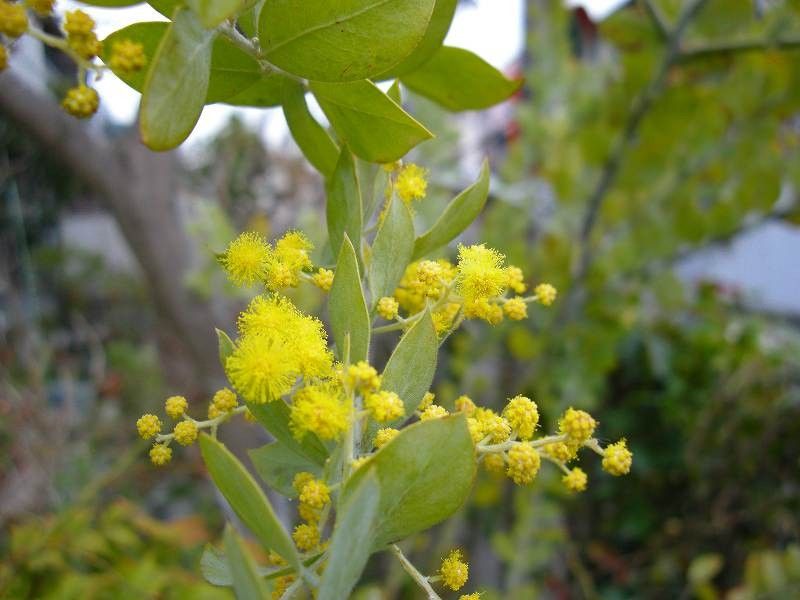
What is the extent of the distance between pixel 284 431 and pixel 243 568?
0.12 meters

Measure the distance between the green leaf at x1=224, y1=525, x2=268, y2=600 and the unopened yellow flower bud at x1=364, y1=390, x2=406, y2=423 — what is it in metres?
0.10

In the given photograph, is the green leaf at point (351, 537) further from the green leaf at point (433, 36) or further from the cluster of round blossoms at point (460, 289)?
the green leaf at point (433, 36)

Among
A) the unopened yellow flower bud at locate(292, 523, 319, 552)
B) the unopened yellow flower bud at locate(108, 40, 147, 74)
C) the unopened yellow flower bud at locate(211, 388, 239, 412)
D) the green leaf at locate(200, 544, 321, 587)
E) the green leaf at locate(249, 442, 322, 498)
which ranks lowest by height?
the green leaf at locate(200, 544, 321, 587)

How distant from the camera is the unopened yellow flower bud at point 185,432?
0.40 metres

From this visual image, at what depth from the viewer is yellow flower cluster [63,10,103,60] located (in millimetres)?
352

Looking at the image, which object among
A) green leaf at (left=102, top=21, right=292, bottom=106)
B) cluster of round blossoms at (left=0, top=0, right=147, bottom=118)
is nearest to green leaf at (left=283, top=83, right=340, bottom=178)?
green leaf at (left=102, top=21, right=292, bottom=106)

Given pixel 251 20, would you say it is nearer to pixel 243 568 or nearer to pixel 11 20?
pixel 11 20

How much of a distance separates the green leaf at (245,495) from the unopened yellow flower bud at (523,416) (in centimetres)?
16

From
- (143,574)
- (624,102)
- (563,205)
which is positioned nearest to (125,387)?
(143,574)

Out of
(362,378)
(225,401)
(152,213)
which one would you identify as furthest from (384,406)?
(152,213)

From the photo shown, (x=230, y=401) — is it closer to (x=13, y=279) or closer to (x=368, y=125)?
(x=368, y=125)

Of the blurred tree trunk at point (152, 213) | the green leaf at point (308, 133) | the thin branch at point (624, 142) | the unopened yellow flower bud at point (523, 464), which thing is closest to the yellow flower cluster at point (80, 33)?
the green leaf at point (308, 133)

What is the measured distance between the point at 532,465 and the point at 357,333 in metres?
0.13

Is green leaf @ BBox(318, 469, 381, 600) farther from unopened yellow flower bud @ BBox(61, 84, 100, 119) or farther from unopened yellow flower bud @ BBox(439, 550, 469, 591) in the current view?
unopened yellow flower bud @ BBox(61, 84, 100, 119)
